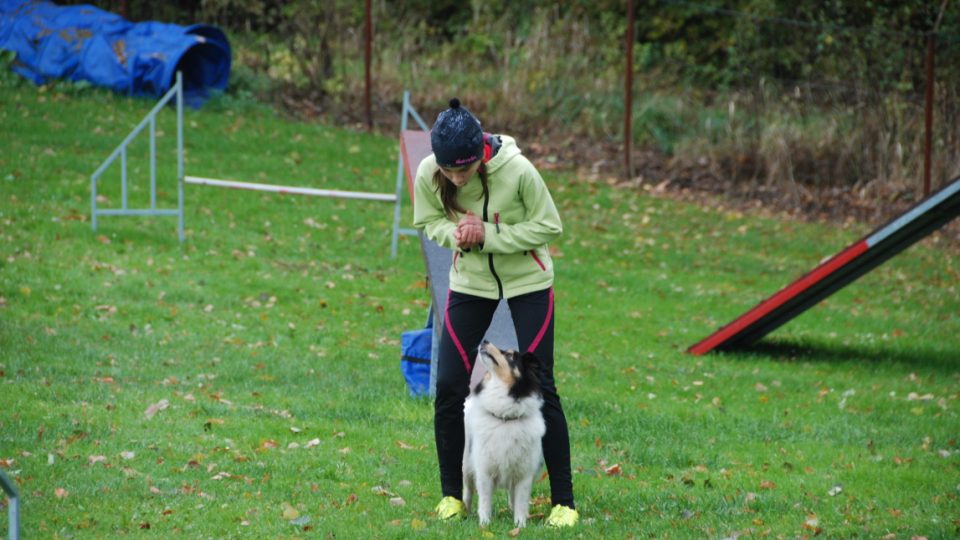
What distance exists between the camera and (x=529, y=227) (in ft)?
16.5

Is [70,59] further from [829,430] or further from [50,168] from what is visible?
[829,430]

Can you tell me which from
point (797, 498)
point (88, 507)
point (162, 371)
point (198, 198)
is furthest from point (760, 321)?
point (198, 198)

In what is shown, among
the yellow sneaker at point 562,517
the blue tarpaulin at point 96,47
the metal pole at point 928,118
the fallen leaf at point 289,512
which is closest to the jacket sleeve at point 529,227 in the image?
the yellow sneaker at point 562,517

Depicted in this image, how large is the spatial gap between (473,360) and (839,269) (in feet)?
17.2

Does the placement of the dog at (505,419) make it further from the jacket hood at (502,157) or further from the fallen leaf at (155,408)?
the fallen leaf at (155,408)

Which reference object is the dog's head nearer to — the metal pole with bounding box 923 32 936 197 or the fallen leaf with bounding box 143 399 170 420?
the fallen leaf with bounding box 143 399 170 420

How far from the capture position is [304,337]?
31.8 ft

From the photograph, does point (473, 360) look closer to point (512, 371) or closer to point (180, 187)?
point (512, 371)

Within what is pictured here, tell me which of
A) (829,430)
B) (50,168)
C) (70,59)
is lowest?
(829,430)

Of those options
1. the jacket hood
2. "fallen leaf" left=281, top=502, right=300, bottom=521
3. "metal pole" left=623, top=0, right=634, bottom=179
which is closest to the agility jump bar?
the jacket hood

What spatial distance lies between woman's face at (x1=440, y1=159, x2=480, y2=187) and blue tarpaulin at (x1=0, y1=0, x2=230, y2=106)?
13.1m

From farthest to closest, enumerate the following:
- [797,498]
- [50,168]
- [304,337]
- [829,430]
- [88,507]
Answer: [50,168], [304,337], [829,430], [797,498], [88,507]

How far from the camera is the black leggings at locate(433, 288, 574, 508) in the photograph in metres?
5.12

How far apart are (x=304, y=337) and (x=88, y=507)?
433cm
